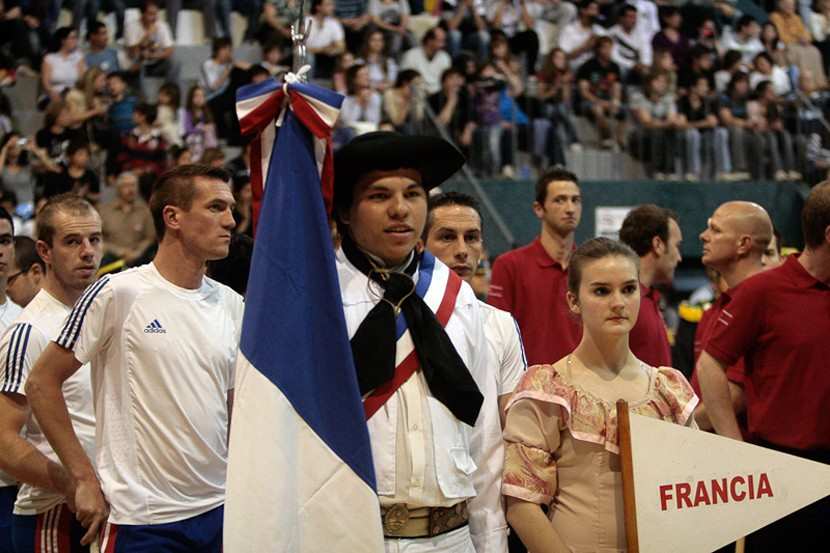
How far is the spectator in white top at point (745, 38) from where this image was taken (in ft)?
61.2

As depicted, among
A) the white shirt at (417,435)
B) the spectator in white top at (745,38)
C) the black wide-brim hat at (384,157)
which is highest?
the spectator in white top at (745,38)

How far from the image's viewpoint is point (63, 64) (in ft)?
44.7

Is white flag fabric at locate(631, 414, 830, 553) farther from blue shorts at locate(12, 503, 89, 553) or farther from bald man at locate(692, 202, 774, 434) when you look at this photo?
blue shorts at locate(12, 503, 89, 553)

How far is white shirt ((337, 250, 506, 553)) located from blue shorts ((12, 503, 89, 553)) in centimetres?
206

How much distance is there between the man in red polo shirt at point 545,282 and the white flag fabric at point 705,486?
268 centimetres

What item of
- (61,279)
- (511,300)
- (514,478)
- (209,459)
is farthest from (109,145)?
(514,478)

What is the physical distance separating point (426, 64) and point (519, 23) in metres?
2.37

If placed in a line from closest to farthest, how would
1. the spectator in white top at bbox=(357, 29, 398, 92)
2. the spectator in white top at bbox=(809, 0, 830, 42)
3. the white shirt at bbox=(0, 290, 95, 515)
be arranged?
the white shirt at bbox=(0, 290, 95, 515) → the spectator in white top at bbox=(357, 29, 398, 92) → the spectator in white top at bbox=(809, 0, 830, 42)

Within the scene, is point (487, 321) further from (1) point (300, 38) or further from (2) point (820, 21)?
(2) point (820, 21)

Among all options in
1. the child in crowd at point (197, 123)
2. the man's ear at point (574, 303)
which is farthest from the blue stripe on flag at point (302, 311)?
the child in crowd at point (197, 123)

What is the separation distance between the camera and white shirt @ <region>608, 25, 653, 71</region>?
17.3 meters

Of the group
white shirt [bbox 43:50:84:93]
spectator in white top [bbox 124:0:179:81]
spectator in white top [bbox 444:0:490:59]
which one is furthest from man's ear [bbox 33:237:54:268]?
spectator in white top [bbox 444:0:490:59]

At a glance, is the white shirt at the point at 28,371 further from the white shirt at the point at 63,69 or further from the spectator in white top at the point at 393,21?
the spectator in white top at the point at 393,21

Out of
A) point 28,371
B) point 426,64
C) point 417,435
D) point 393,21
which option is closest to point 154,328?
point 28,371
